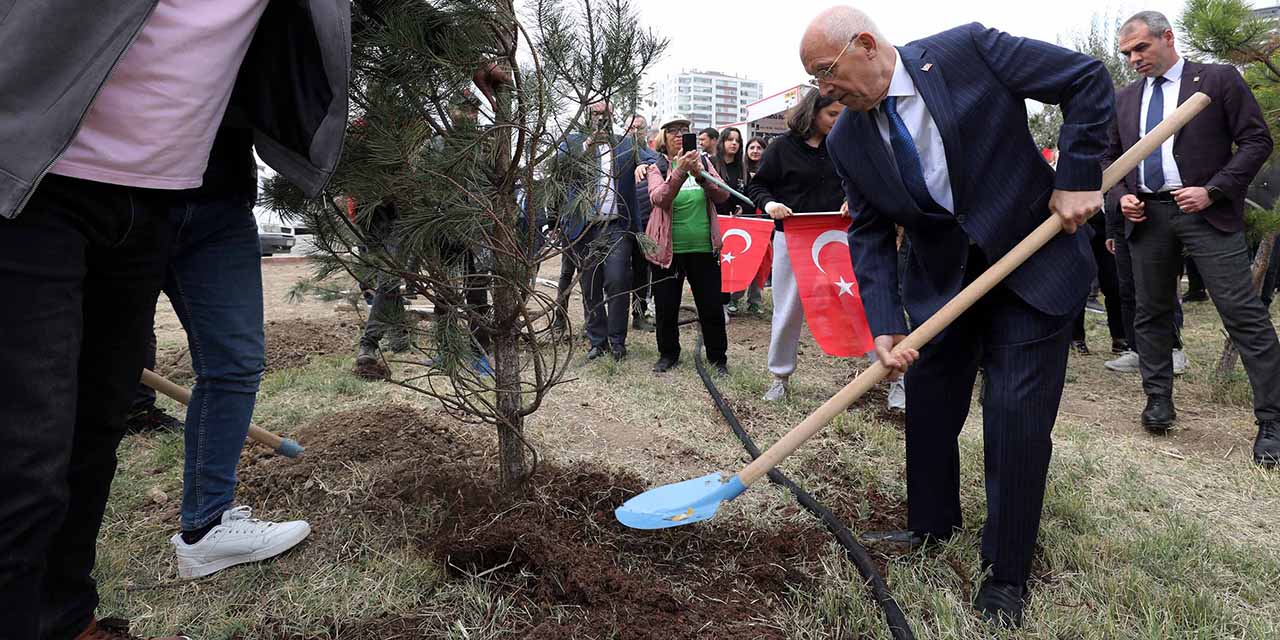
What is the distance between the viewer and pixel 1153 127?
3670 millimetres

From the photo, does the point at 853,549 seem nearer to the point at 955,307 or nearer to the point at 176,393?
the point at 955,307

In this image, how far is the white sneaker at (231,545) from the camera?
2.15 metres

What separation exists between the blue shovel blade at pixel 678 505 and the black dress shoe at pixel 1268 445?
2627 mm

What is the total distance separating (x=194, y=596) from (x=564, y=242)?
1.50m

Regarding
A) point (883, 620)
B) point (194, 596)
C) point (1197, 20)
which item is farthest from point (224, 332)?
point (1197, 20)

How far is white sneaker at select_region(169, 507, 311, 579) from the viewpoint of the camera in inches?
84.7

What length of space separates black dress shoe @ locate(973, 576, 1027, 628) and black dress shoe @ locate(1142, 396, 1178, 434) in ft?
7.67

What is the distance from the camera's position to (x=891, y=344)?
2307mm

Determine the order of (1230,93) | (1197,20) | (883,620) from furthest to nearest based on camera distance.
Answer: (1197,20)
(1230,93)
(883,620)

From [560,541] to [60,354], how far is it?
4.35 feet

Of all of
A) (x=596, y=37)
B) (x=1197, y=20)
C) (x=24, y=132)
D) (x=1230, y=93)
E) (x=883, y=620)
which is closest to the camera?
(x=24, y=132)

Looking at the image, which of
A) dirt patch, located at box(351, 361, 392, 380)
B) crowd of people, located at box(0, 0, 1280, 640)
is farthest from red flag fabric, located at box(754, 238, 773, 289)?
crowd of people, located at box(0, 0, 1280, 640)

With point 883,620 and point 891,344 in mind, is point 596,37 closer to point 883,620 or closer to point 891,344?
point 891,344

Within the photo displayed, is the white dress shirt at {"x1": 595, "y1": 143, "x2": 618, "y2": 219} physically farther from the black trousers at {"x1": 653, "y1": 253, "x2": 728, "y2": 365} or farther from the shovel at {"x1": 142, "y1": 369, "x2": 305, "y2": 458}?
the black trousers at {"x1": 653, "y1": 253, "x2": 728, "y2": 365}
